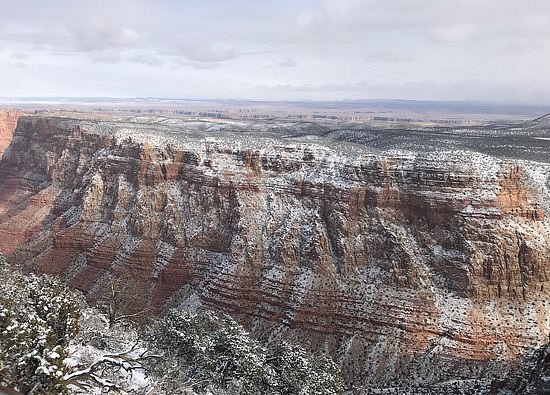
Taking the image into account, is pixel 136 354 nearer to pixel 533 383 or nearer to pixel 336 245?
pixel 533 383

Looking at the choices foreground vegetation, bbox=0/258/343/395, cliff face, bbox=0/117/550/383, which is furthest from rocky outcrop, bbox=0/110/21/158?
foreground vegetation, bbox=0/258/343/395

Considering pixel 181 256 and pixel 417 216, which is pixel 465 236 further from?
pixel 181 256

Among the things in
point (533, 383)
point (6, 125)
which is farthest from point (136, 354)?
point (6, 125)

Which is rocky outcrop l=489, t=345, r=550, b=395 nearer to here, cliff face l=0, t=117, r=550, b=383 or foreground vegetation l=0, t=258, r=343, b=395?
cliff face l=0, t=117, r=550, b=383

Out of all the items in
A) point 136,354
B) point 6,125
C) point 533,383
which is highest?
point 6,125

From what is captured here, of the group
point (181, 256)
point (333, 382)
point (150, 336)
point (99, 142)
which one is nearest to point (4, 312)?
point (150, 336)

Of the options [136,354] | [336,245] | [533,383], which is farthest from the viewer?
[336,245]

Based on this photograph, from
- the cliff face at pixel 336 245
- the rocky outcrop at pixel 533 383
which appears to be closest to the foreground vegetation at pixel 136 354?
the rocky outcrop at pixel 533 383

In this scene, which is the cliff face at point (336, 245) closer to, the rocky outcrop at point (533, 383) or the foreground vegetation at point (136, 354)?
the rocky outcrop at point (533, 383)

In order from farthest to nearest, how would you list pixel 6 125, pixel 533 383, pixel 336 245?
pixel 6 125
pixel 336 245
pixel 533 383
